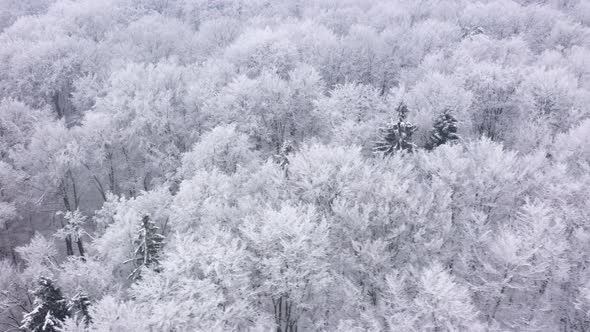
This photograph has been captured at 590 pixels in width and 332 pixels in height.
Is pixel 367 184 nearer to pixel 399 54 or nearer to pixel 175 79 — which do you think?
pixel 175 79

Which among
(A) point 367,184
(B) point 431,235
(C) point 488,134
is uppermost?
(A) point 367,184

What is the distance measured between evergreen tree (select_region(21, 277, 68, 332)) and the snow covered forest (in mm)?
82

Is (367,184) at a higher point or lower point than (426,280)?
higher

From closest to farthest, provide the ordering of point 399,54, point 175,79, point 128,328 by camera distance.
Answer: point 128,328
point 175,79
point 399,54

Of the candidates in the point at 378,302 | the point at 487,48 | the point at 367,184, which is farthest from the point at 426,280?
the point at 487,48

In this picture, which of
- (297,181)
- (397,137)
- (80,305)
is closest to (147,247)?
(80,305)

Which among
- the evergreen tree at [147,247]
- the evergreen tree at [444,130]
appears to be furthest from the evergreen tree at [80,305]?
the evergreen tree at [444,130]

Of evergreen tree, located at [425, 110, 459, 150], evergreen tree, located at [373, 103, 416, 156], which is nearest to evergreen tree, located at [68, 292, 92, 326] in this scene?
evergreen tree, located at [373, 103, 416, 156]

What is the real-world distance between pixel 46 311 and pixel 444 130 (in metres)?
32.9

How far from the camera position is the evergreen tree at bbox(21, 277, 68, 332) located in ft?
76.2

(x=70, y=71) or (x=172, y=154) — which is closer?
(x=172, y=154)

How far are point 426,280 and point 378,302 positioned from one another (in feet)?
13.6

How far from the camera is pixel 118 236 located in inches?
1143

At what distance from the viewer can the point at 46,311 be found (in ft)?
78.1
